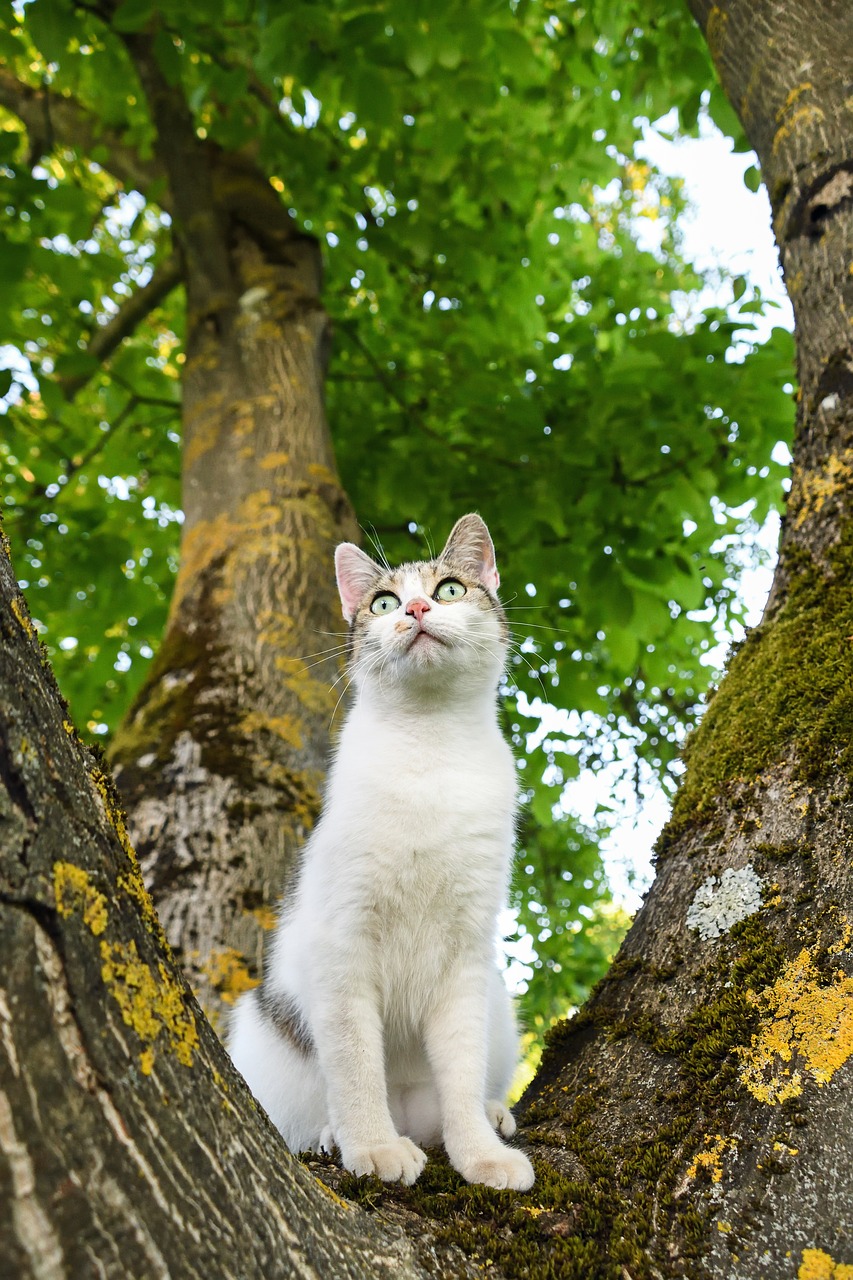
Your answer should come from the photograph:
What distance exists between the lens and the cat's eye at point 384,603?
3.14 m

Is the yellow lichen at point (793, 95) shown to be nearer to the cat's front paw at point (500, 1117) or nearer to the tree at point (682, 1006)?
the tree at point (682, 1006)

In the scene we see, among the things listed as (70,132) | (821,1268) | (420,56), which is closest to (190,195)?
(70,132)

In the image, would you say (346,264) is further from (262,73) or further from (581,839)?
(581,839)

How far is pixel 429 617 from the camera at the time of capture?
2.87m

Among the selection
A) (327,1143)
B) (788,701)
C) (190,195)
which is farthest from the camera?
(190,195)

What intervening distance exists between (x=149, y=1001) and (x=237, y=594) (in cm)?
317

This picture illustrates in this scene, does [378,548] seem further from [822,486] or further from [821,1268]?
[821,1268]

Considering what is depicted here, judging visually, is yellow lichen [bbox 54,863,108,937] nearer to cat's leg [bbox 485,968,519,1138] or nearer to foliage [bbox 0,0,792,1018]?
cat's leg [bbox 485,968,519,1138]

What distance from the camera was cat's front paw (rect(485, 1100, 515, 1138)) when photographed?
240cm

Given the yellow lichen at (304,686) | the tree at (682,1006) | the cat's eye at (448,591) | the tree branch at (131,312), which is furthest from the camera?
the tree branch at (131,312)

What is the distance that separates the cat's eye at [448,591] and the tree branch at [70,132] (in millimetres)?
4876

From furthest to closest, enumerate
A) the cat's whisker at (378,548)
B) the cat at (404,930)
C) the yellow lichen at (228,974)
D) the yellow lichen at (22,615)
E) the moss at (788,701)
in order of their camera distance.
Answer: the cat's whisker at (378,548) < the yellow lichen at (228,974) < the cat at (404,930) < the moss at (788,701) < the yellow lichen at (22,615)

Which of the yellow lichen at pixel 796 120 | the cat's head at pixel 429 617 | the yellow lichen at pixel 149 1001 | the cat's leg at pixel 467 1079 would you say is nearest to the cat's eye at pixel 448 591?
the cat's head at pixel 429 617

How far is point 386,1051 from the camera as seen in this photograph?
2.64m
